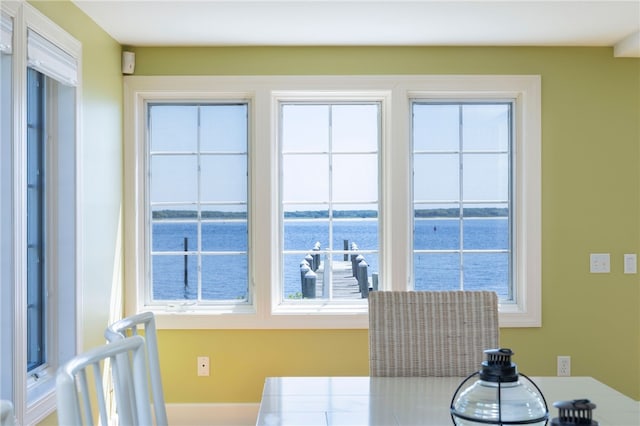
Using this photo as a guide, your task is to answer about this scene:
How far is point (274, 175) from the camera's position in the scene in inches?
167

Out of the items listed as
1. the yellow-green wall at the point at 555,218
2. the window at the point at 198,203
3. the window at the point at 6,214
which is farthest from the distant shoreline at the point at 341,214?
the window at the point at 6,214

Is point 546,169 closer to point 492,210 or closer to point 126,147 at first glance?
point 492,210

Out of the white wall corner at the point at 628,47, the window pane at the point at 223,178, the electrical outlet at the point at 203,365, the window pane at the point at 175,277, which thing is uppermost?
the white wall corner at the point at 628,47

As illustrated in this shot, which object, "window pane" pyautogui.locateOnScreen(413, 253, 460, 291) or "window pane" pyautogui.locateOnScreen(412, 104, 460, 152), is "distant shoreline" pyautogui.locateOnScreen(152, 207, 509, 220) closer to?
"window pane" pyautogui.locateOnScreen(413, 253, 460, 291)

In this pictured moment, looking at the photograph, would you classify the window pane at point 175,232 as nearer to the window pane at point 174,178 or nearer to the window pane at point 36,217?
the window pane at point 174,178

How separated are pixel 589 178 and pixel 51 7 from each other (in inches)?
122

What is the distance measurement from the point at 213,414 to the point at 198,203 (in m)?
1.27

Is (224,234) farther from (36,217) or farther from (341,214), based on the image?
(36,217)

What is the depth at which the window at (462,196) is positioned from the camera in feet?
14.0

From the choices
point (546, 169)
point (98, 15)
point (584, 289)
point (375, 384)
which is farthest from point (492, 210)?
point (98, 15)

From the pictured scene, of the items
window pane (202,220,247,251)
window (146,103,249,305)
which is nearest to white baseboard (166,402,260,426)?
window (146,103,249,305)

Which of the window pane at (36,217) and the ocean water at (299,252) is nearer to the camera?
the window pane at (36,217)

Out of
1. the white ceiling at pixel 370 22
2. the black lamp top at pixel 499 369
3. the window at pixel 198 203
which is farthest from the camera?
the window at pixel 198 203

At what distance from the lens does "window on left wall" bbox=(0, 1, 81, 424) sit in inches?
102
